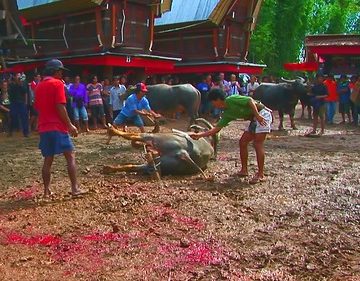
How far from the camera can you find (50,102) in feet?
22.1

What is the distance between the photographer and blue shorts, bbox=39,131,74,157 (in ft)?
22.3

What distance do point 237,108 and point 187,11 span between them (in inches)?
599

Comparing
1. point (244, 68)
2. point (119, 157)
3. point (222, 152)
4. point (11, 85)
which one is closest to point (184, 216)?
point (119, 157)

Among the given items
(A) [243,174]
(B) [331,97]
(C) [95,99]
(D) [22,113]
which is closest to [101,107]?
(C) [95,99]

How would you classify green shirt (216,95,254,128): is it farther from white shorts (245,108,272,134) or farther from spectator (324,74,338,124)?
spectator (324,74,338,124)

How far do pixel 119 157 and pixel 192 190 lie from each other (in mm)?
2996

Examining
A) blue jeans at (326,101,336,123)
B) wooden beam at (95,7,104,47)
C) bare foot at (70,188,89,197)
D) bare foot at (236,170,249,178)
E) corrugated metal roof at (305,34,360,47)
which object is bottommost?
blue jeans at (326,101,336,123)

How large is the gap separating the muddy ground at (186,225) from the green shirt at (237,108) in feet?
2.99

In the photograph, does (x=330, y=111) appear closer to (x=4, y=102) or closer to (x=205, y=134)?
(x=4, y=102)

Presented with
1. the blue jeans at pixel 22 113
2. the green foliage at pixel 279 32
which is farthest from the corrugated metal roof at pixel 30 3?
the green foliage at pixel 279 32

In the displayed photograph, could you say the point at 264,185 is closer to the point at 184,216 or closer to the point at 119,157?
the point at 184,216

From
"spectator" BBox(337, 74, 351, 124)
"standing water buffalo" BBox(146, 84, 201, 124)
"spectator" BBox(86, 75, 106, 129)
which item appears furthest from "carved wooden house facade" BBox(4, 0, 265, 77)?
"spectator" BBox(337, 74, 351, 124)

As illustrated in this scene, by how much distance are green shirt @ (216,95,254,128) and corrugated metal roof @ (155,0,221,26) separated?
14.0 metres

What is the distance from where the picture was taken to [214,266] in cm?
452
